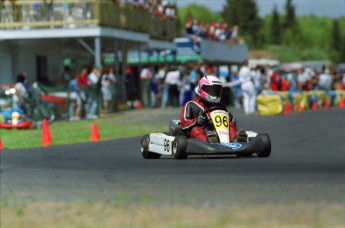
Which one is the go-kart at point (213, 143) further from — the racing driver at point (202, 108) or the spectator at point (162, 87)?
the spectator at point (162, 87)

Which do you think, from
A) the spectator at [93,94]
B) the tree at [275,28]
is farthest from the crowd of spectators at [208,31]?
the tree at [275,28]

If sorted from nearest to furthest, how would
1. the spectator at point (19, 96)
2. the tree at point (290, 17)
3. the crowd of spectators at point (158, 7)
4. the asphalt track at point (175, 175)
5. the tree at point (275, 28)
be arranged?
the asphalt track at point (175, 175) < the spectator at point (19, 96) < the crowd of spectators at point (158, 7) < the tree at point (275, 28) < the tree at point (290, 17)

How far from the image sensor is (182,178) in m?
11.3

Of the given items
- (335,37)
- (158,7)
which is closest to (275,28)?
(335,37)

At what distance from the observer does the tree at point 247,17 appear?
563 feet

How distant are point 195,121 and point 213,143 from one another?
0.59 metres

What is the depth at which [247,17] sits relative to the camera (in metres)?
173

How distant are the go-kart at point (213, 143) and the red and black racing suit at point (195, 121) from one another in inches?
3.7

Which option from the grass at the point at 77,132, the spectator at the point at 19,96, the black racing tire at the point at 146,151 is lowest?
the grass at the point at 77,132

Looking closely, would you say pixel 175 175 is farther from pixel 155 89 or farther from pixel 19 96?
pixel 155 89

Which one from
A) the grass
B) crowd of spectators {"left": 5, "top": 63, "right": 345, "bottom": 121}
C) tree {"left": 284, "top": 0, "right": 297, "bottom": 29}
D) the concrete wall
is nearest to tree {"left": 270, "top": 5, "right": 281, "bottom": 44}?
tree {"left": 284, "top": 0, "right": 297, "bottom": 29}

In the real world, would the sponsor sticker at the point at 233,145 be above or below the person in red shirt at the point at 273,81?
above

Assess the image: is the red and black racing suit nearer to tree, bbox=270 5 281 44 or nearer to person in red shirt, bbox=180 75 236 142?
person in red shirt, bbox=180 75 236 142

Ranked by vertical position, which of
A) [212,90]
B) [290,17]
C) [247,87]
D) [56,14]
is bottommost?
[247,87]
